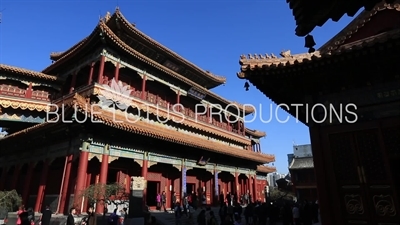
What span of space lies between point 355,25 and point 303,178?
37.7 metres

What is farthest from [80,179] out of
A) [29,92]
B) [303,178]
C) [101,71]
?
[303,178]

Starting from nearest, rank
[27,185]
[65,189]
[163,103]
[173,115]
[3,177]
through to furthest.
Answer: [65,189] → [27,185] → [3,177] → [173,115] → [163,103]

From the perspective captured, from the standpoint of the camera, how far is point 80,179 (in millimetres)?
12875

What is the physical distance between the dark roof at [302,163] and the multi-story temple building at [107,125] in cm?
2032

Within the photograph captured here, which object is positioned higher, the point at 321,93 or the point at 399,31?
the point at 399,31

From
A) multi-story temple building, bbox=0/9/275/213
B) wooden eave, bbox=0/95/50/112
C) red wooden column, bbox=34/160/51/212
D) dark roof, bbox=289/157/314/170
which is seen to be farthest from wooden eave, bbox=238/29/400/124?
dark roof, bbox=289/157/314/170

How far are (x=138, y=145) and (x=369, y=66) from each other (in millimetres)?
12857

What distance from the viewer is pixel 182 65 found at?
76.7ft

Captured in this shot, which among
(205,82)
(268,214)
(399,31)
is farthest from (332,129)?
(205,82)

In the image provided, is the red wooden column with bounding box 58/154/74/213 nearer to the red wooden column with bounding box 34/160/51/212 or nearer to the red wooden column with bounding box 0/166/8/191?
the red wooden column with bounding box 34/160/51/212

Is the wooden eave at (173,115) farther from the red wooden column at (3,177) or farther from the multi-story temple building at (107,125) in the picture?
the red wooden column at (3,177)

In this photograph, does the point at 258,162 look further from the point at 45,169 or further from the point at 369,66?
the point at 369,66

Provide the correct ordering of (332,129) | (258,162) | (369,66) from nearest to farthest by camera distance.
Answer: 1. (369,66)
2. (332,129)
3. (258,162)

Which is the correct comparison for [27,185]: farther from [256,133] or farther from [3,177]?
[256,133]
